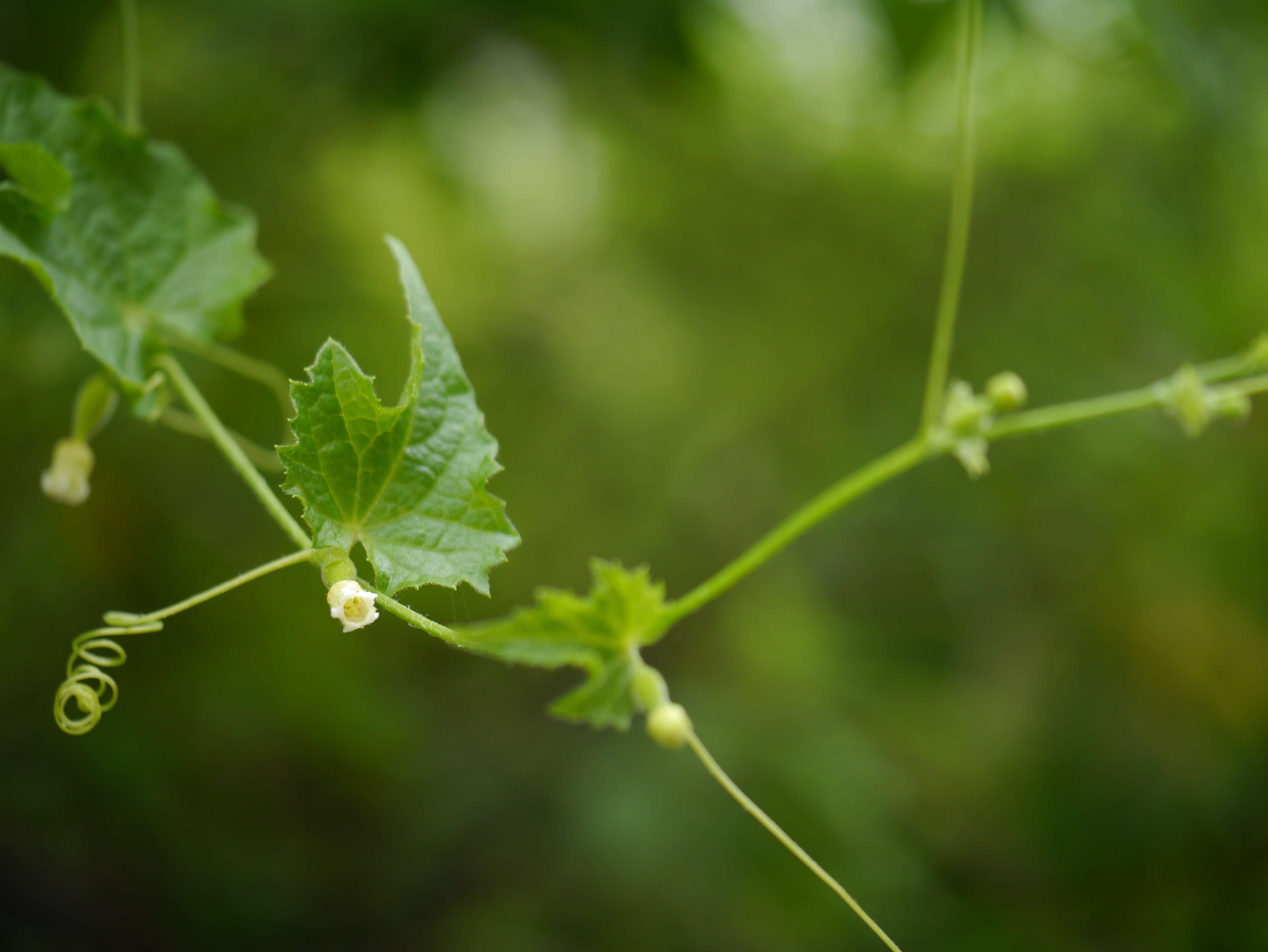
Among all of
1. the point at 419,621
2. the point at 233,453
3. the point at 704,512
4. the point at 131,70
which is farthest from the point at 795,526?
the point at 704,512

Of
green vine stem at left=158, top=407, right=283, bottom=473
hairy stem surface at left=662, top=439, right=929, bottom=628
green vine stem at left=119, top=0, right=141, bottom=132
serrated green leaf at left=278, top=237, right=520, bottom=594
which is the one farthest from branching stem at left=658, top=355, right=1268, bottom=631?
green vine stem at left=119, top=0, right=141, bottom=132

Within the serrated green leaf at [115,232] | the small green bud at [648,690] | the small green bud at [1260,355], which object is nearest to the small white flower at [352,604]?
the small green bud at [648,690]

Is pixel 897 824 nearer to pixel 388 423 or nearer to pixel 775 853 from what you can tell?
pixel 775 853

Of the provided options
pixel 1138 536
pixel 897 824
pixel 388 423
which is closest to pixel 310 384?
pixel 388 423

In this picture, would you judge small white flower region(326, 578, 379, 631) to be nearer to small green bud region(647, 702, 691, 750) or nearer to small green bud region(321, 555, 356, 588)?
small green bud region(321, 555, 356, 588)

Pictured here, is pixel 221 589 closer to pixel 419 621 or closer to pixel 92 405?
pixel 419 621

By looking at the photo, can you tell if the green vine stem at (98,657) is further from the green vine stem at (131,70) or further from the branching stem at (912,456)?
the green vine stem at (131,70)
